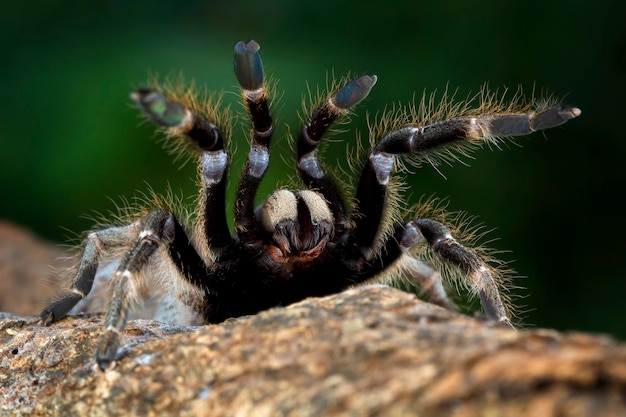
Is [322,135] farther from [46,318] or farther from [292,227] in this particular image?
[46,318]

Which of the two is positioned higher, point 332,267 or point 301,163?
point 301,163

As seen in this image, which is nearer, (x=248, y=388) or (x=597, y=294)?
(x=248, y=388)

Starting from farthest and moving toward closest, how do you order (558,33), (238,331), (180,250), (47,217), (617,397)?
(47,217)
(558,33)
(180,250)
(238,331)
(617,397)

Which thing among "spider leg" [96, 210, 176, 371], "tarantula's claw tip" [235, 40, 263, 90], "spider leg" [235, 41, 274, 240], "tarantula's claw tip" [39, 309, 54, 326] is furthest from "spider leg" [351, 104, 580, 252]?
"tarantula's claw tip" [39, 309, 54, 326]

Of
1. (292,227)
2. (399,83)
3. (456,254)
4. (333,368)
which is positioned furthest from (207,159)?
(399,83)

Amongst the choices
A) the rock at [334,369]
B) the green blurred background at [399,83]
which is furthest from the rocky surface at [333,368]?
the green blurred background at [399,83]

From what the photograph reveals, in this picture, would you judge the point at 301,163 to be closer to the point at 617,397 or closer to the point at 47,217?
the point at 617,397

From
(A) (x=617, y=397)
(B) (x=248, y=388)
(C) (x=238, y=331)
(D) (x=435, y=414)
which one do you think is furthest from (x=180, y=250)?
(A) (x=617, y=397)

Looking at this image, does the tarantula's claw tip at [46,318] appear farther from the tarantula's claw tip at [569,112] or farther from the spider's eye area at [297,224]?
the tarantula's claw tip at [569,112]
